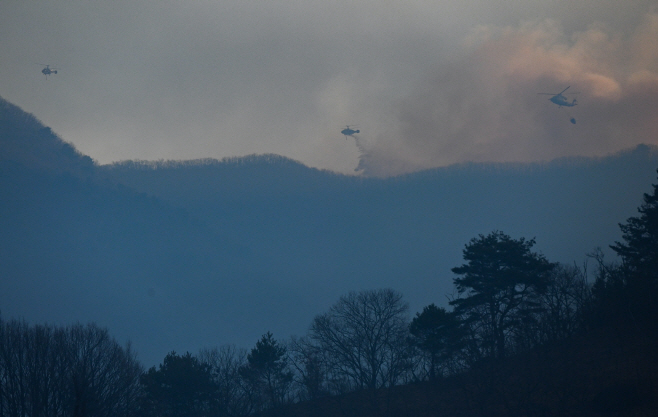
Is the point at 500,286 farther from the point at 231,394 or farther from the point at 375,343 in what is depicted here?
the point at 231,394

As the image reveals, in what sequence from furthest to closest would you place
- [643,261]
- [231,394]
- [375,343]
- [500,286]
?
[375,343], [231,394], [500,286], [643,261]

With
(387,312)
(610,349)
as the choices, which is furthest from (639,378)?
(387,312)

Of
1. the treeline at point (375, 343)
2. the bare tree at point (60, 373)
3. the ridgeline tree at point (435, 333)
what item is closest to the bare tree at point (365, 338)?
the treeline at point (375, 343)

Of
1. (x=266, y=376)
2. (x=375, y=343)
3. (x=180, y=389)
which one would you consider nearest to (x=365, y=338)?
(x=375, y=343)

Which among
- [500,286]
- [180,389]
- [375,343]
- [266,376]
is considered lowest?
[180,389]

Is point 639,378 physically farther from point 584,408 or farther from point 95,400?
point 95,400

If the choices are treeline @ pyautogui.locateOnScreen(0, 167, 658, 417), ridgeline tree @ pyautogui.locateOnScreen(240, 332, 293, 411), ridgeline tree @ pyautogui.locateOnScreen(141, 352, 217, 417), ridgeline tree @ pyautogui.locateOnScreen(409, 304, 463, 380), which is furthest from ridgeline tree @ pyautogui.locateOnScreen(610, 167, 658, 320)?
ridgeline tree @ pyautogui.locateOnScreen(141, 352, 217, 417)
